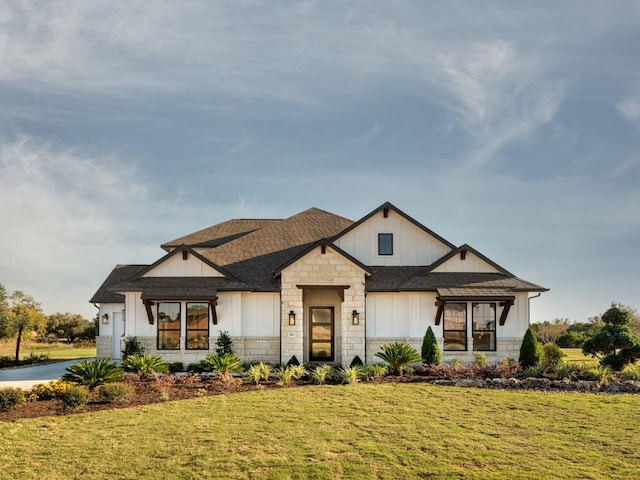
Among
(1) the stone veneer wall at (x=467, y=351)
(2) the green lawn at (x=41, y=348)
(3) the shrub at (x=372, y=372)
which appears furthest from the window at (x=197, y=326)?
(2) the green lawn at (x=41, y=348)

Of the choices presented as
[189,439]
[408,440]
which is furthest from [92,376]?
[408,440]

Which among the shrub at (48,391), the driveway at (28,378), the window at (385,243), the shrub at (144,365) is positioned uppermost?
the window at (385,243)

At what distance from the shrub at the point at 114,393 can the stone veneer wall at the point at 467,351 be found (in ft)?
35.4

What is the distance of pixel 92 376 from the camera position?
1686 cm

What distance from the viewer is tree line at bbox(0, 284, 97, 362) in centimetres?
3384

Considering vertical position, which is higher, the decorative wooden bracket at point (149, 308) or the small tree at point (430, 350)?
the decorative wooden bracket at point (149, 308)

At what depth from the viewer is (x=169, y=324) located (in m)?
24.2

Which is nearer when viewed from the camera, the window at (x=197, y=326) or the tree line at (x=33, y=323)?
the window at (x=197, y=326)

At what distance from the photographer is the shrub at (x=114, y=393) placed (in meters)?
15.4

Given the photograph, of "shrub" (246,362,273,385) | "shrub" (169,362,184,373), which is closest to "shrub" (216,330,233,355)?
"shrub" (169,362,184,373)

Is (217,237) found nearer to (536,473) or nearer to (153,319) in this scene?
(153,319)

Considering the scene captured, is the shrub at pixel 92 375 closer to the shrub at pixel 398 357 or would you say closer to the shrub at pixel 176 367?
the shrub at pixel 176 367

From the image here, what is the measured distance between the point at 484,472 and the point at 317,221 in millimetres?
21308

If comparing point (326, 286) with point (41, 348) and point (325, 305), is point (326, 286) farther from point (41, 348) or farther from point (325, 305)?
point (41, 348)
